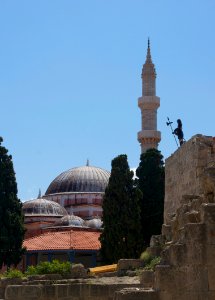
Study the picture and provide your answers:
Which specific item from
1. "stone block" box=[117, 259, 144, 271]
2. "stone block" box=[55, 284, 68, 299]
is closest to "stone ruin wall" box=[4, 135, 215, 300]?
"stone block" box=[55, 284, 68, 299]

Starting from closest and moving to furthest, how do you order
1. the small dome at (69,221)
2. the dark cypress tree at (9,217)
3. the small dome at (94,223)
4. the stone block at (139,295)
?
the stone block at (139,295) → the dark cypress tree at (9,217) → the small dome at (69,221) → the small dome at (94,223)

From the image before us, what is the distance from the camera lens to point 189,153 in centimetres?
1831

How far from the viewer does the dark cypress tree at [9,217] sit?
28980 millimetres

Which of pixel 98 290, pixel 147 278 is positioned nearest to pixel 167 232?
pixel 147 278

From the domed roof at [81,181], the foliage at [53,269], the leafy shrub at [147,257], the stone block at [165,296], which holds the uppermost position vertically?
the domed roof at [81,181]

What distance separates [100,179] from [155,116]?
13167 mm

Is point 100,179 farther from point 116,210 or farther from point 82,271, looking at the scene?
point 82,271

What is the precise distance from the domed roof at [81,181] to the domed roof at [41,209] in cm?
455

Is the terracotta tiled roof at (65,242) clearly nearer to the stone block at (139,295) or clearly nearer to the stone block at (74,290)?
the stone block at (74,290)

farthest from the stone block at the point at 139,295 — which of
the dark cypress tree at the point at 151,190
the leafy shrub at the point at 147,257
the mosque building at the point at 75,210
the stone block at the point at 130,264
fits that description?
the mosque building at the point at 75,210

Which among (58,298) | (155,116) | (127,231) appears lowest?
(58,298)

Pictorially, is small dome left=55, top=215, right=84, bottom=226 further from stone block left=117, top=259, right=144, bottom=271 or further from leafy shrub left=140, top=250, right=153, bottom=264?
leafy shrub left=140, top=250, right=153, bottom=264

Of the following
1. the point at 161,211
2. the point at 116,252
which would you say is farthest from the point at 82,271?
the point at 161,211

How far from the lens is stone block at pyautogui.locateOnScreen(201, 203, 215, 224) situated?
6.93 m
